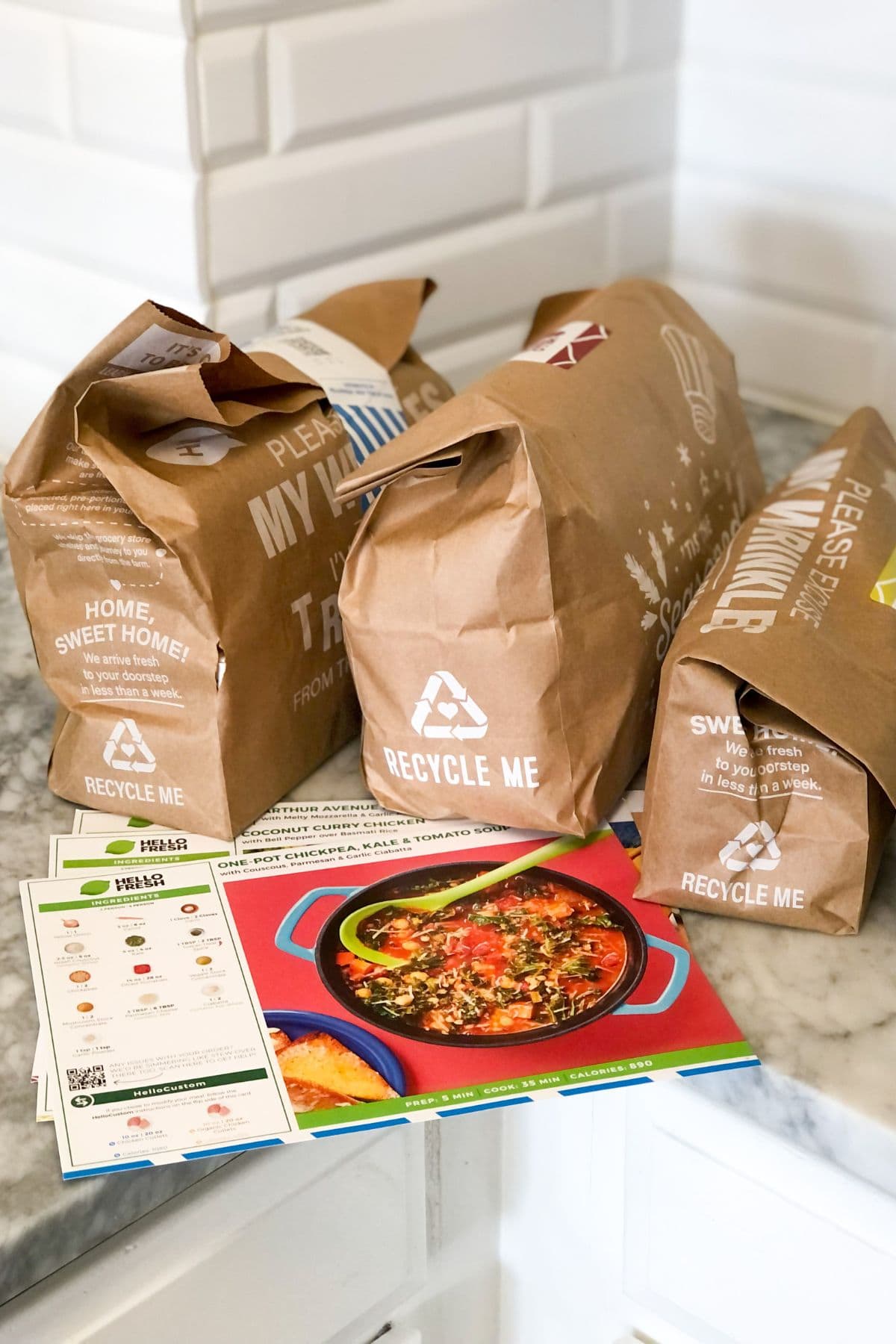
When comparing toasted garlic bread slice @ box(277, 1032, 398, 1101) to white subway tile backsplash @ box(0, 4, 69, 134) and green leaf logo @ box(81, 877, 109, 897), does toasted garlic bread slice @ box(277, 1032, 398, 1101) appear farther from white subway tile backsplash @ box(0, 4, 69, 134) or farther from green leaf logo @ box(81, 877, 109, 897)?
white subway tile backsplash @ box(0, 4, 69, 134)

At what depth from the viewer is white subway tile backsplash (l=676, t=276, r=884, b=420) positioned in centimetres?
119

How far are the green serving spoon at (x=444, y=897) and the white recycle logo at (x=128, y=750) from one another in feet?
0.47

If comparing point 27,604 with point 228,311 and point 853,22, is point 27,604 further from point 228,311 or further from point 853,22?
point 853,22

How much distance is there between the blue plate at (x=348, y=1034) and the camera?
2.02ft

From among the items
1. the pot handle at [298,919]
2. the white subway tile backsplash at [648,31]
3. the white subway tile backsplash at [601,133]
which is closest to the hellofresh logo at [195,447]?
the pot handle at [298,919]

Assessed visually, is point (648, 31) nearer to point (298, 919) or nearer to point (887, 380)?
point (887, 380)

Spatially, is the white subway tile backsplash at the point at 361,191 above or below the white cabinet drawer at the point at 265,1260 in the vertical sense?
above

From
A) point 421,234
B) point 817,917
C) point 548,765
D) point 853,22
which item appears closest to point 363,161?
point 421,234

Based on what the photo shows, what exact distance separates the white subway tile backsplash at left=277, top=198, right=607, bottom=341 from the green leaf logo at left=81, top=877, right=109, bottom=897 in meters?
0.47

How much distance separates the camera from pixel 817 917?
0.68 meters

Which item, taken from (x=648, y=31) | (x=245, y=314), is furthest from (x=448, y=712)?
(x=648, y=31)

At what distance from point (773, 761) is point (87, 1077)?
34cm

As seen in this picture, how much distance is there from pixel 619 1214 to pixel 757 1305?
3.2 inches

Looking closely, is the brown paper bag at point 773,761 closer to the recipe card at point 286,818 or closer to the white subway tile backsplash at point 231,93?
the recipe card at point 286,818
